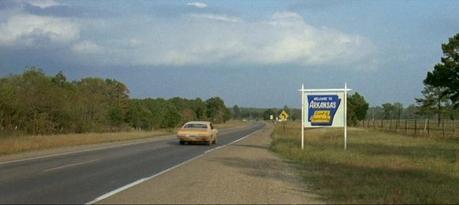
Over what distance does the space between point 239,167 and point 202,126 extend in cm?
1831

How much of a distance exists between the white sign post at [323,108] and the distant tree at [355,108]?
67396mm

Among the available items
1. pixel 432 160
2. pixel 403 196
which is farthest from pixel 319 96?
pixel 403 196

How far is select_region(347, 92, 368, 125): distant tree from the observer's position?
9781 cm

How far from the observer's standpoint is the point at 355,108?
101 meters

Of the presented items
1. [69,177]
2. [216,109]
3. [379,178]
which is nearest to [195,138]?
[69,177]

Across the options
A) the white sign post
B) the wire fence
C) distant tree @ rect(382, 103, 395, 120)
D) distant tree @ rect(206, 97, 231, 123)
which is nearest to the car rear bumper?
the white sign post

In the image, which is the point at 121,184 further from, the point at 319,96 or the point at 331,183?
the point at 319,96

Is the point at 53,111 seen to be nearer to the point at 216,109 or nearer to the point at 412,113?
the point at 412,113

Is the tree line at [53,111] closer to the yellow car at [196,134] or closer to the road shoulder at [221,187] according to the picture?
the yellow car at [196,134]

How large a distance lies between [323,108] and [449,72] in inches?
1120

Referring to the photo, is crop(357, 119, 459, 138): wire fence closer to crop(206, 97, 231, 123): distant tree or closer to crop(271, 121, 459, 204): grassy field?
crop(271, 121, 459, 204): grassy field

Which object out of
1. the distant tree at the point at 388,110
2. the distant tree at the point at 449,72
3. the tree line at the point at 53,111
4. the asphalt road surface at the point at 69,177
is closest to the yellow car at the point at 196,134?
the tree line at the point at 53,111

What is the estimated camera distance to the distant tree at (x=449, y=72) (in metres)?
54.6

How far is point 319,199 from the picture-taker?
12.1m
